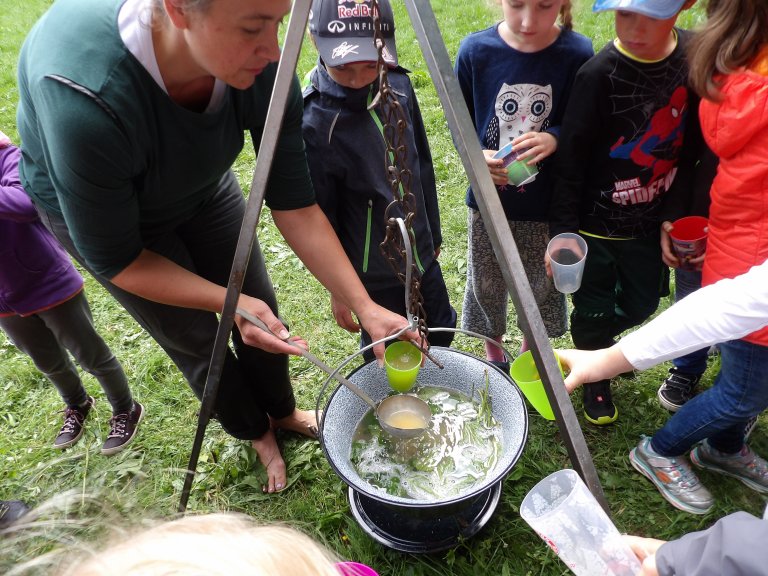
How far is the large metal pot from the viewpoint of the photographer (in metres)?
1.39

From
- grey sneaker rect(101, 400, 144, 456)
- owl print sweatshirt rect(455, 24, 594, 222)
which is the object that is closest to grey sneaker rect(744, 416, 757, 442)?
owl print sweatshirt rect(455, 24, 594, 222)

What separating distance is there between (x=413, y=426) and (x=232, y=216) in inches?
33.6

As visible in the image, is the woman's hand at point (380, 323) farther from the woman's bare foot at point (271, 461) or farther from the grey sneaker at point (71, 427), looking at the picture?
the grey sneaker at point (71, 427)

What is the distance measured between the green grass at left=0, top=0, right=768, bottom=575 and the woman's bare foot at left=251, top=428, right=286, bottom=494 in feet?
0.13

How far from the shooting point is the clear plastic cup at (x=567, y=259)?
5.87 feet

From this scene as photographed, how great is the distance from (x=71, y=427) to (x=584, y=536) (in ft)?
7.15

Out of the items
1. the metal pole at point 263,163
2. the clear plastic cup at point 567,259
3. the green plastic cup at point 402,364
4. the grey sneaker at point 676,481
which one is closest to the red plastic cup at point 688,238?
the clear plastic cup at point 567,259

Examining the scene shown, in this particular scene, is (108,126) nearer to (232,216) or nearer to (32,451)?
(232,216)

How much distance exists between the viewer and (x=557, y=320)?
2.43 m

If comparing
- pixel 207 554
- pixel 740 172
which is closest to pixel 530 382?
pixel 740 172

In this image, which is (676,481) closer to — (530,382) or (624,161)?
(530,382)

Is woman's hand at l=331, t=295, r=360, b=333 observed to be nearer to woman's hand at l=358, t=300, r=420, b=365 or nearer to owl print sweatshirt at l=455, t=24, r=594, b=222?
woman's hand at l=358, t=300, r=420, b=365

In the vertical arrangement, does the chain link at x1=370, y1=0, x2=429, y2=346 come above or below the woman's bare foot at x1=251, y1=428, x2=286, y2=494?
above

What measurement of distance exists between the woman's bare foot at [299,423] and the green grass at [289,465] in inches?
1.9
